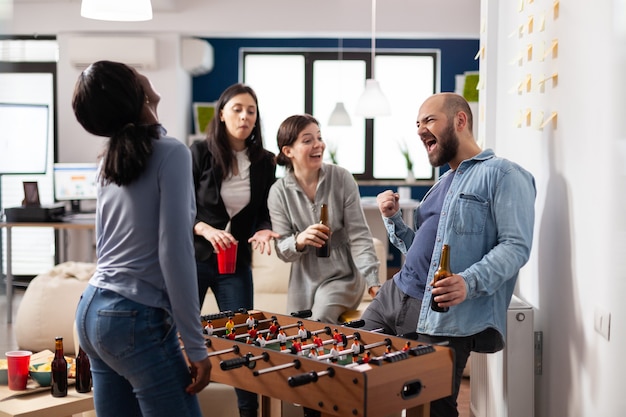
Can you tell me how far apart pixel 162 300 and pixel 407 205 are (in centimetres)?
645

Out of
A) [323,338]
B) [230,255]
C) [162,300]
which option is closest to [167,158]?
[162,300]

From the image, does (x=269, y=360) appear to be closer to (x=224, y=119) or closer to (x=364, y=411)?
(x=364, y=411)

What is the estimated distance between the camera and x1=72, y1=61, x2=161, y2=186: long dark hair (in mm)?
1901

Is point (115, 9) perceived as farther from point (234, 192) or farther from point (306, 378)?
point (306, 378)

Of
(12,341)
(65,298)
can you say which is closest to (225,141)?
(65,298)

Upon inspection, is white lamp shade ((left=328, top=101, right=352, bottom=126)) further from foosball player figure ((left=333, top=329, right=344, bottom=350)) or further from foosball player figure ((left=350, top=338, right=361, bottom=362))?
foosball player figure ((left=350, top=338, right=361, bottom=362))

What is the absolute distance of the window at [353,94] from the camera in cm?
931

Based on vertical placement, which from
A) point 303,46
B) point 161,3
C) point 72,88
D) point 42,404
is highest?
point 161,3

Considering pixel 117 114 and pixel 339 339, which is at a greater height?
pixel 117 114

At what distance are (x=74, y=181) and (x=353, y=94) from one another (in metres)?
3.46

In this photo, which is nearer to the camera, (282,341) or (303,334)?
(282,341)

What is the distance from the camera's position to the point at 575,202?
2795mm

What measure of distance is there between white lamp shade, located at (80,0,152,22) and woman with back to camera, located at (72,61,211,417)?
1.85 m

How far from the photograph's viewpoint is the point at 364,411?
2.03 m
